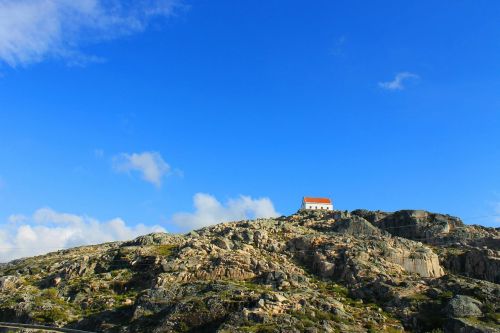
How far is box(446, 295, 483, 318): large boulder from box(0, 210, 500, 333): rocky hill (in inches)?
6.7

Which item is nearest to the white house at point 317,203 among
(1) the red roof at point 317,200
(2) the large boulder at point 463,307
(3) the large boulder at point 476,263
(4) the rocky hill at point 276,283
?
(1) the red roof at point 317,200

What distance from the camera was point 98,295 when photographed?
80312mm

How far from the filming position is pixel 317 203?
17625 centimetres

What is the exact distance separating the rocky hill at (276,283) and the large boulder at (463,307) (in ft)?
0.56

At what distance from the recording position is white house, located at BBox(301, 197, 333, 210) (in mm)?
174875

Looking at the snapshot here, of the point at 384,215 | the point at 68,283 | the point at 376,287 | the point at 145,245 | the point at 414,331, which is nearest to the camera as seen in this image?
the point at 414,331

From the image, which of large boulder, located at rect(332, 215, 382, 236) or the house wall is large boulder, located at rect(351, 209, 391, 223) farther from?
the house wall

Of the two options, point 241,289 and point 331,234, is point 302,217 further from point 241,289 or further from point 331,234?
point 241,289

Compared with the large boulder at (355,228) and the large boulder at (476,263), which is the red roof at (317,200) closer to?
the large boulder at (355,228)

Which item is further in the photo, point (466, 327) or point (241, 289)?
point (241, 289)

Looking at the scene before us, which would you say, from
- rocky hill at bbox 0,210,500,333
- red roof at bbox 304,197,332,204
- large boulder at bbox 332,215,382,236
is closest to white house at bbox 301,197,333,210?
red roof at bbox 304,197,332,204

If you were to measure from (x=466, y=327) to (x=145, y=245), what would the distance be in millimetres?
63966

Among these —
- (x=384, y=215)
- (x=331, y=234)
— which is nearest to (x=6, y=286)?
(x=331, y=234)

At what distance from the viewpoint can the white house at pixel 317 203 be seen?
175 m
